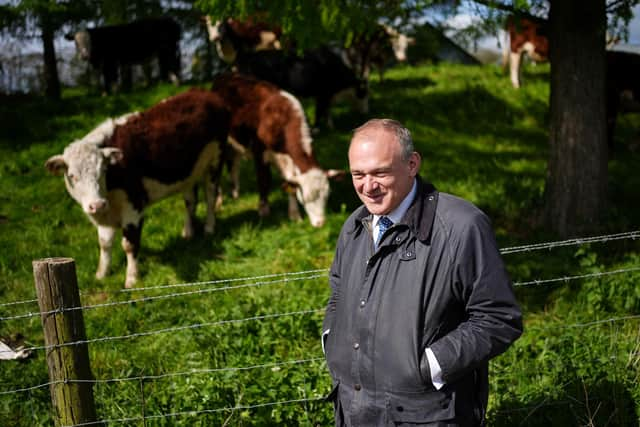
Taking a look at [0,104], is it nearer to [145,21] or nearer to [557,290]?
[145,21]

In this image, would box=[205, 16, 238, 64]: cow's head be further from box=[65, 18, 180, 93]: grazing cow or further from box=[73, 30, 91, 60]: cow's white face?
box=[73, 30, 91, 60]: cow's white face

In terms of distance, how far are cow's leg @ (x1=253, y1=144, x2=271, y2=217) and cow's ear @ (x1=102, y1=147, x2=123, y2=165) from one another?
2.44 metres

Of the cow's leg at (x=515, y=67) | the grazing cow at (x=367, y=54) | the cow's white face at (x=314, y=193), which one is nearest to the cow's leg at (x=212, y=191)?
the cow's white face at (x=314, y=193)

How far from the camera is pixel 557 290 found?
5.61 metres

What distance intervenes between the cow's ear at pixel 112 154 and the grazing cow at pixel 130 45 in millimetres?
7452

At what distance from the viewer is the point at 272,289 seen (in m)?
5.61

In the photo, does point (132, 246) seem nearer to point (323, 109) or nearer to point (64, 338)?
point (64, 338)

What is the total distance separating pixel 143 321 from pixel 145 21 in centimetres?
1039

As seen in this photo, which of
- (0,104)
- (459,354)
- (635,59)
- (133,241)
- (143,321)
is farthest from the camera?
(0,104)

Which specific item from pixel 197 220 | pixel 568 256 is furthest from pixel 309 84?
pixel 568 256

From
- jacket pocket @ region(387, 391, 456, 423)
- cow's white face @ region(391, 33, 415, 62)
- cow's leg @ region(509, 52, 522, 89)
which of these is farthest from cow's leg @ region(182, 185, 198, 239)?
cow's white face @ region(391, 33, 415, 62)

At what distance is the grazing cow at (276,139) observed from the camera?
7969 millimetres

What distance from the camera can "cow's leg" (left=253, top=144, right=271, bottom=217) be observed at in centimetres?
838

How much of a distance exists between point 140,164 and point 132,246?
926mm
